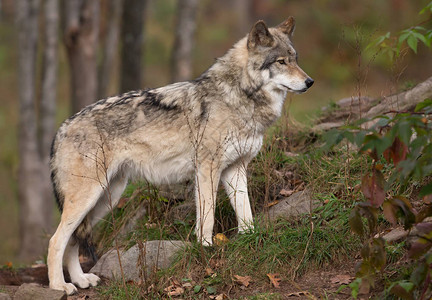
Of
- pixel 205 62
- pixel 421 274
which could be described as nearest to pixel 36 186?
pixel 421 274

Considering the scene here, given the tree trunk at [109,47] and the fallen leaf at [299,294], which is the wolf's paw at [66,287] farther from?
the tree trunk at [109,47]

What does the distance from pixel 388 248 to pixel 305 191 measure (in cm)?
134

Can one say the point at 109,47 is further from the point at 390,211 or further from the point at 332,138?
the point at 332,138

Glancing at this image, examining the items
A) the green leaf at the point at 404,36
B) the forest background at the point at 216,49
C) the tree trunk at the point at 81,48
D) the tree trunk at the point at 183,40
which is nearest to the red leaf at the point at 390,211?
the green leaf at the point at 404,36

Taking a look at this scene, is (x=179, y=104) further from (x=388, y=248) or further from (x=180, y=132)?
(x=388, y=248)

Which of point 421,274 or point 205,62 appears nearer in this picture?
point 421,274

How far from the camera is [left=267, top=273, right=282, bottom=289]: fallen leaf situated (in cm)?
449

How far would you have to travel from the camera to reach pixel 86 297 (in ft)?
16.3

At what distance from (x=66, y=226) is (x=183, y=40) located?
8383 millimetres

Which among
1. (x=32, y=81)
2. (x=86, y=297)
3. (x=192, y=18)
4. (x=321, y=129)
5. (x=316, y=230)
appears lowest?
(x=86, y=297)

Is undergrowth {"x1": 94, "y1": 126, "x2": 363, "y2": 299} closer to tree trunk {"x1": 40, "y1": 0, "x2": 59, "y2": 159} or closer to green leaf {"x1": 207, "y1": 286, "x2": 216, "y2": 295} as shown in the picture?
green leaf {"x1": 207, "y1": 286, "x2": 216, "y2": 295}

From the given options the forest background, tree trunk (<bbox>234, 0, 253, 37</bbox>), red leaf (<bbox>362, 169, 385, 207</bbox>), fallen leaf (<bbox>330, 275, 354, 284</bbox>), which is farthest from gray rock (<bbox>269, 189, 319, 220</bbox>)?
tree trunk (<bbox>234, 0, 253, 37</bbox>)

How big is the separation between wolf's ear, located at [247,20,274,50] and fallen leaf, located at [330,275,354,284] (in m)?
2.33

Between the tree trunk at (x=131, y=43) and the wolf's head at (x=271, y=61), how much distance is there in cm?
636
